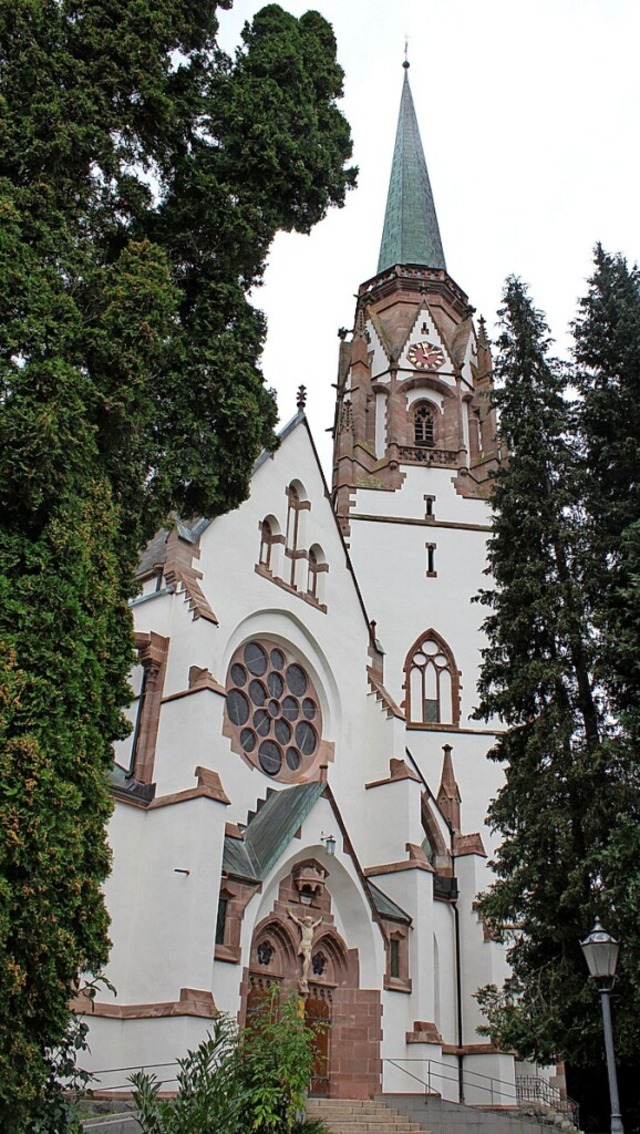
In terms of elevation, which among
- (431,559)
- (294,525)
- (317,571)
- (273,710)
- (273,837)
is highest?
(431,559)

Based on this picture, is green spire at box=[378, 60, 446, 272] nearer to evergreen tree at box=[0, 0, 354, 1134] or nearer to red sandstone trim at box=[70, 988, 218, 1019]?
evergreen tree at box=[0, 0, 354, 1134]

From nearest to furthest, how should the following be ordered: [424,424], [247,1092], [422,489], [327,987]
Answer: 1. [247,1092]
2. [327,987]
3. [422,489]
4. [424,424]

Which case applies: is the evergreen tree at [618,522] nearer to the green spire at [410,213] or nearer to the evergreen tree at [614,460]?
the evergreen tree at [614,460]

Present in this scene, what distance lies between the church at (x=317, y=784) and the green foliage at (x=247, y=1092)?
2.35 m

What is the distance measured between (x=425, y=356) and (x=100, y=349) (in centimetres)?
2507

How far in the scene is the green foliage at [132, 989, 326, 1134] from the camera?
8.48m

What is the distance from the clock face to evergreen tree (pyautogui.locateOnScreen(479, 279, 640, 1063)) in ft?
57.2

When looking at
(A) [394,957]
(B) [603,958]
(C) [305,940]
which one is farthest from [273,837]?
(B) [603,958]

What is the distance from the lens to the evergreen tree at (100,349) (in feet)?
28.1

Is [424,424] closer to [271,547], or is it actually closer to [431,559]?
[431,559]

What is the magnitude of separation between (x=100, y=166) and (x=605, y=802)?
10494 millimetres

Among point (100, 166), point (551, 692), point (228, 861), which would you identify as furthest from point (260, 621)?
point (100, 166)

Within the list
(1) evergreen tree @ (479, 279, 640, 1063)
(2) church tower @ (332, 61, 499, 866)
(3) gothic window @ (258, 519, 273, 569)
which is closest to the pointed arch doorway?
(1) evergreen tree @ (479, 279, 640, 1063)

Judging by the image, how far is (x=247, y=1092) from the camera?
29.0 feet
